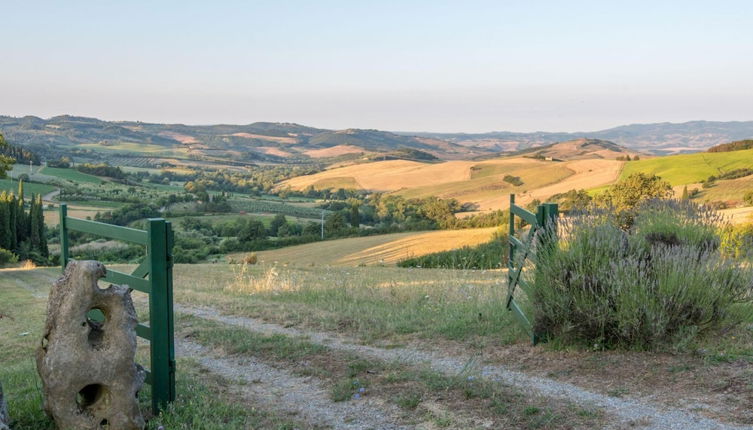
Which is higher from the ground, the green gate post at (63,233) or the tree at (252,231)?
the green gate post at (63,233)

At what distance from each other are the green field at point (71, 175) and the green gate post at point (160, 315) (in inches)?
4338

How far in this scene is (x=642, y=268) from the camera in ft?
24.1

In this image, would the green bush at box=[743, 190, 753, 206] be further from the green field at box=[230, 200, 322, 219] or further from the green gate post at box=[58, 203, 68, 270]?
the green gate post at box=[58, 203, 68, 270]

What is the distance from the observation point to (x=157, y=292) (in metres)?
5.83

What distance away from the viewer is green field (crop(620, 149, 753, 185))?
75.3m

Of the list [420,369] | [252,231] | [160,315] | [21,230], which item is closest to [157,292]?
[160,315]

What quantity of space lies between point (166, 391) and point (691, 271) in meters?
5.67

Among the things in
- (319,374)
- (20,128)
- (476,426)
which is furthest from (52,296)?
(20,128)

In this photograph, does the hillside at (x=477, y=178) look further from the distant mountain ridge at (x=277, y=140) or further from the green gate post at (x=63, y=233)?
the green gate post at (x=63, y=233)

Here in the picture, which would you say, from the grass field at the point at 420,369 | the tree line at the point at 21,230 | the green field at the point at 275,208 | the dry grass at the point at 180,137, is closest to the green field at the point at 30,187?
the green field at the point at 275,208

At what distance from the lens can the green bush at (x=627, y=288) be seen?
23.7ft

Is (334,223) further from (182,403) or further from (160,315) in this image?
(160,315)

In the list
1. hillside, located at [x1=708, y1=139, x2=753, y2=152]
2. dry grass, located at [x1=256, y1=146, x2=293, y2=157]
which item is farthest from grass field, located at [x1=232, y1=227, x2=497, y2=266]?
dry grass, located at [x1=256, y1=146, x2=293, y2=157]

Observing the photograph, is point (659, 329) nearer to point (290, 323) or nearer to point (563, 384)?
point (563, 384)
